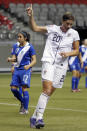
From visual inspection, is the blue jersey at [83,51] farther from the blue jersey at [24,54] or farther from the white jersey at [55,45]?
the white jersey at [55,45]

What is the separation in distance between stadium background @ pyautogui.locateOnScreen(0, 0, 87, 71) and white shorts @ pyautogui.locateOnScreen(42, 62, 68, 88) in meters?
22.6

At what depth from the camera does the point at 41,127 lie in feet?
33.8

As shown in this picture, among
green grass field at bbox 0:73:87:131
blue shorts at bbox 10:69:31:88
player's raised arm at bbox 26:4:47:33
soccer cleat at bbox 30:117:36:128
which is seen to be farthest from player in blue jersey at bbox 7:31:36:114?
player's raised arm at bbox 26:4:47:33

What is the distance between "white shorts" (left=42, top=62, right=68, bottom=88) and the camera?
10.2 m

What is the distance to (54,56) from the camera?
10.4m

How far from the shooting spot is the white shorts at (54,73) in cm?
1023

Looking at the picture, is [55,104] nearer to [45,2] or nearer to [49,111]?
[49,111]

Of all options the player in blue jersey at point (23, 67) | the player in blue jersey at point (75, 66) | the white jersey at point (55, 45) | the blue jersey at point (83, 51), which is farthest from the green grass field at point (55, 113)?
the blue jersey at point (83, 51)

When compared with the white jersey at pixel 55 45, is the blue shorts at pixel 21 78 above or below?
below

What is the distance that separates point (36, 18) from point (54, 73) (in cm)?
2770

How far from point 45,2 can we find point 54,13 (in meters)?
2.63

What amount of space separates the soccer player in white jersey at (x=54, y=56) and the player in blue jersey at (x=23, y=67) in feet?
7.15

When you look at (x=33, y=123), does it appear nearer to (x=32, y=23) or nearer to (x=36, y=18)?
(x=32, y=23)

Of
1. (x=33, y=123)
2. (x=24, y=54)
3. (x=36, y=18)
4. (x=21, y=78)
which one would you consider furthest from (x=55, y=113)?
(x=36, y=18)
